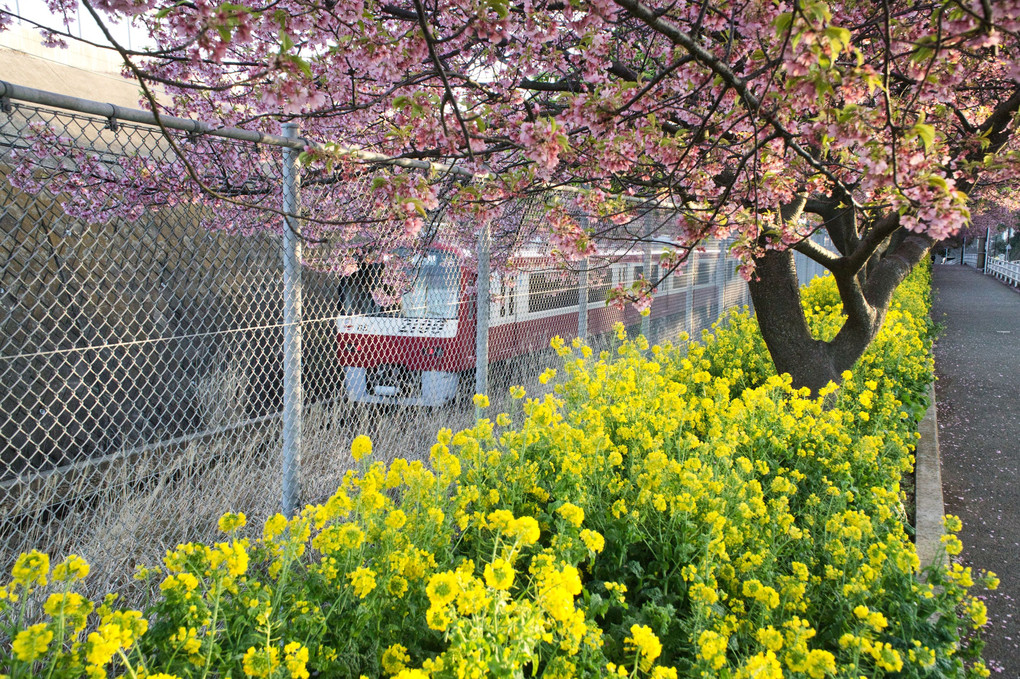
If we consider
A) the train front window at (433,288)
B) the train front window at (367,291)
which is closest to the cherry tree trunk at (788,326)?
the train front window at (433,288)

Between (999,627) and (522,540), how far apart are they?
10.7ft

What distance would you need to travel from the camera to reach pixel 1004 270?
34375mm

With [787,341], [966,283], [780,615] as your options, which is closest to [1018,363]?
[787,341]

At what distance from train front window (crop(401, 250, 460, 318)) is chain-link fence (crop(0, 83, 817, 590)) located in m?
0.02

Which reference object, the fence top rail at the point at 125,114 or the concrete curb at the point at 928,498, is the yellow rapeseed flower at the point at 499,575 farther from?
the concrete curb at the point at 928,498

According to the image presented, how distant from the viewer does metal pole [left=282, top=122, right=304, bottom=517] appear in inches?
129

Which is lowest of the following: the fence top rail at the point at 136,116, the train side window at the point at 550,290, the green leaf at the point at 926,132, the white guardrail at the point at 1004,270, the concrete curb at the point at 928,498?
the concrete curb at the point at 928,498

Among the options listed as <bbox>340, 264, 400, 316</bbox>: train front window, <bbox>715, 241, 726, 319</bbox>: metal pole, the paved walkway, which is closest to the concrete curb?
the paved walkway

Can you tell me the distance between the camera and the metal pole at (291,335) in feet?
10.8

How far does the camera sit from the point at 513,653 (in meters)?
1.72

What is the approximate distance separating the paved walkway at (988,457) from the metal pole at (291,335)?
367cm

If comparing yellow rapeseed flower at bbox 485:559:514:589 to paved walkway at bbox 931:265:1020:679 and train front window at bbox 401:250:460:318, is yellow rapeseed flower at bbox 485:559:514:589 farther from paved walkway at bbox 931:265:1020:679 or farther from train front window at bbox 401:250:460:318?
train front window at bbox 401:250:460:318

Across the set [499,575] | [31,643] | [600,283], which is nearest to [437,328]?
[600,283]

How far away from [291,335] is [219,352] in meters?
3.90
